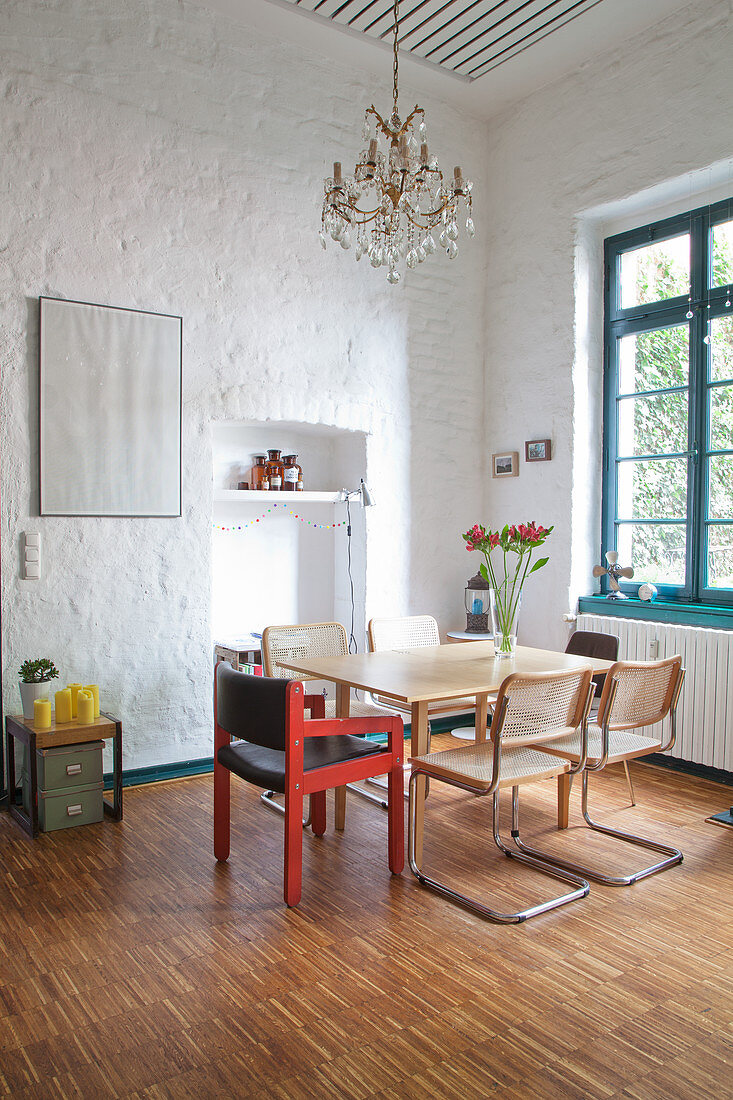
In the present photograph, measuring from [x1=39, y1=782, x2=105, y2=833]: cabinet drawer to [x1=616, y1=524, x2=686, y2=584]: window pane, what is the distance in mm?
3407

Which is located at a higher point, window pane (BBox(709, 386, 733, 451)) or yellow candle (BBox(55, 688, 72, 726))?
window pane (BBox(709, 386, 733, 451))

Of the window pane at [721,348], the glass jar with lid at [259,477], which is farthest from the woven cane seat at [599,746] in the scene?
the glass jar with lid at [259,477]

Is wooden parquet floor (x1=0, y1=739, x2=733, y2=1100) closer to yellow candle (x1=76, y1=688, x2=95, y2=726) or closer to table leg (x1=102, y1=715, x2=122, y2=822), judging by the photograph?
table leg (x1=102, y1=715, x2=122, y2=822)

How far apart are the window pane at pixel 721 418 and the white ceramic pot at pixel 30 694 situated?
3835 mm

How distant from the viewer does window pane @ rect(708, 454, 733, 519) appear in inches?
185

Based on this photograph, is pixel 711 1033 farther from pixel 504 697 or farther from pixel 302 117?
pixel 302 117

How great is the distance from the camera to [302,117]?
5012 millimetres

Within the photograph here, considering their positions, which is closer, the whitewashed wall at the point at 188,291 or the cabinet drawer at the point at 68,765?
the cabinet drawer at the point at 68,765

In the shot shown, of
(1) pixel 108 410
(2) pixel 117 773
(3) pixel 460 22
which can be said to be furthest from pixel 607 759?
(3) pixel 460 22

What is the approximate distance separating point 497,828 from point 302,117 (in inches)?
165

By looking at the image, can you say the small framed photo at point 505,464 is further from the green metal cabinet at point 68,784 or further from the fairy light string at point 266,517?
the green metal cabinet at point 68,784

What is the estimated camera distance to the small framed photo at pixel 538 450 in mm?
5434

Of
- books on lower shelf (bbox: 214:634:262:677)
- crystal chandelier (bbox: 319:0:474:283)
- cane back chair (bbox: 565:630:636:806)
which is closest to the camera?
crystal chandelier (bbox: 319:0:474:283)

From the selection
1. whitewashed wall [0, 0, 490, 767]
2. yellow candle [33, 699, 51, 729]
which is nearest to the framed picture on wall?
whitewashed wall [0, 0, 490, 767]
